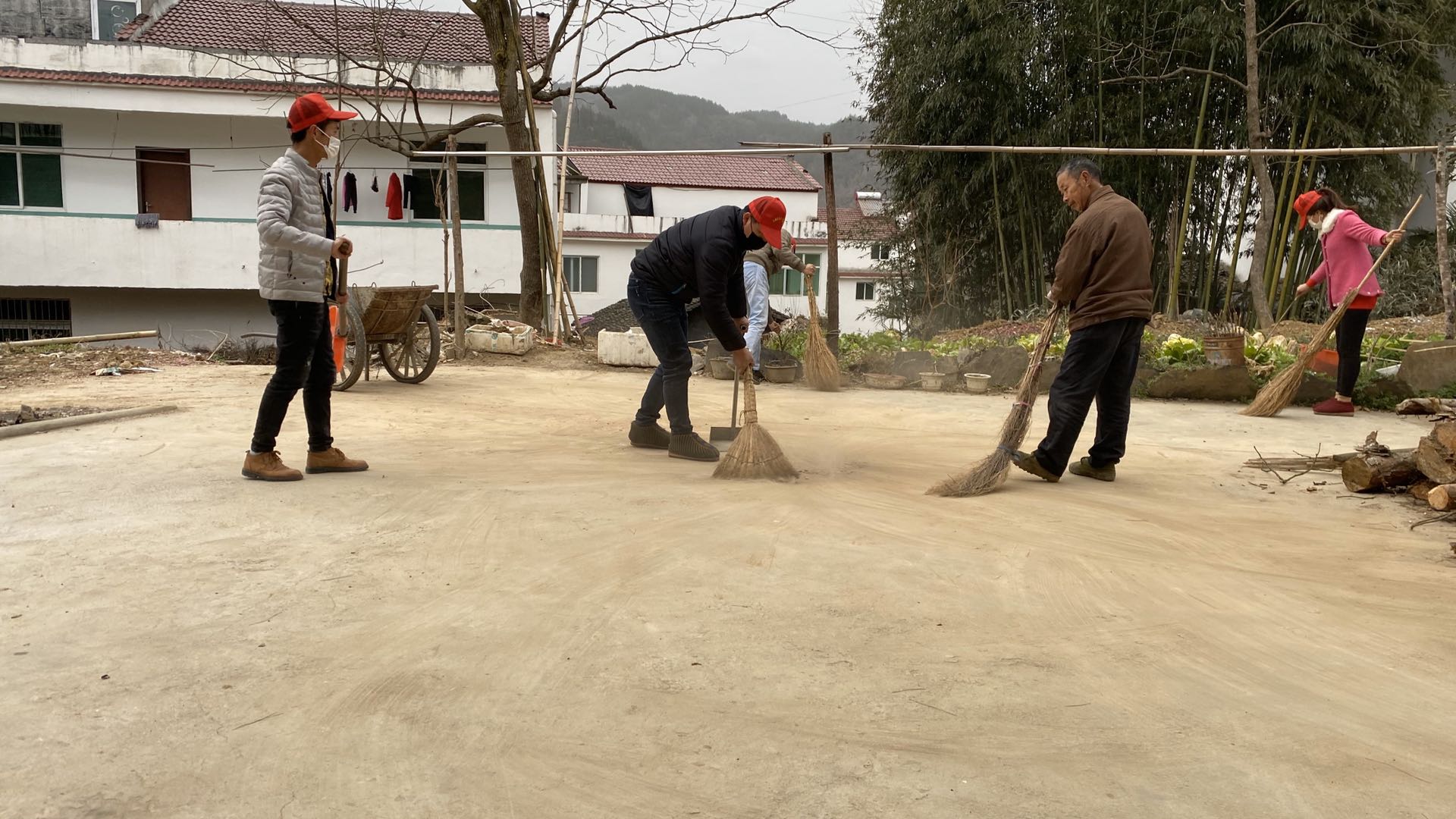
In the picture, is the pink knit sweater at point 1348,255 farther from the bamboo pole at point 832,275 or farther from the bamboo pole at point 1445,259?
the bamboo pole at point 832,275

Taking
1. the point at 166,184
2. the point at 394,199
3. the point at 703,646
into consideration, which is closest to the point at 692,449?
the point at 703,646

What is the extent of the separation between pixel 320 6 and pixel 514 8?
9719 millimetres

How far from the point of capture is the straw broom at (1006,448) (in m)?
5.00

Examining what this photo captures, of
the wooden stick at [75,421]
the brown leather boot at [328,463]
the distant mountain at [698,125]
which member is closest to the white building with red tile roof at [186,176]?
the wooden stick at [75,421]

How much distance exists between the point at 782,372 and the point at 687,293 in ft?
14.1

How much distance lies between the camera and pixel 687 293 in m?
5.91

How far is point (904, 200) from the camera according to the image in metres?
15.6

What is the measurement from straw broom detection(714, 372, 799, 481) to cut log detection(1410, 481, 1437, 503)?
282 centimetres

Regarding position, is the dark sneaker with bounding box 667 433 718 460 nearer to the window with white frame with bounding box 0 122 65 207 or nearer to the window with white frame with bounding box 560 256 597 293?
the window with white frame with bounding box 0 122 65 207

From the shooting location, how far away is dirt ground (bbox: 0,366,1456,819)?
216cm

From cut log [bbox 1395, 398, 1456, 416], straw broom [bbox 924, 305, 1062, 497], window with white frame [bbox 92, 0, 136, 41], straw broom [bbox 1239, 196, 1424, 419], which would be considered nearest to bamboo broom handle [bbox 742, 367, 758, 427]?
straw broom [bbox 924, 305, 1062, 497]

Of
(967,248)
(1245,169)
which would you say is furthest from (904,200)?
(1245,169)

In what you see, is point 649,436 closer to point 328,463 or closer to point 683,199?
point 328,463

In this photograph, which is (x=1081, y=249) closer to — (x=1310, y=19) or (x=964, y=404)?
(x=964, y=404)
